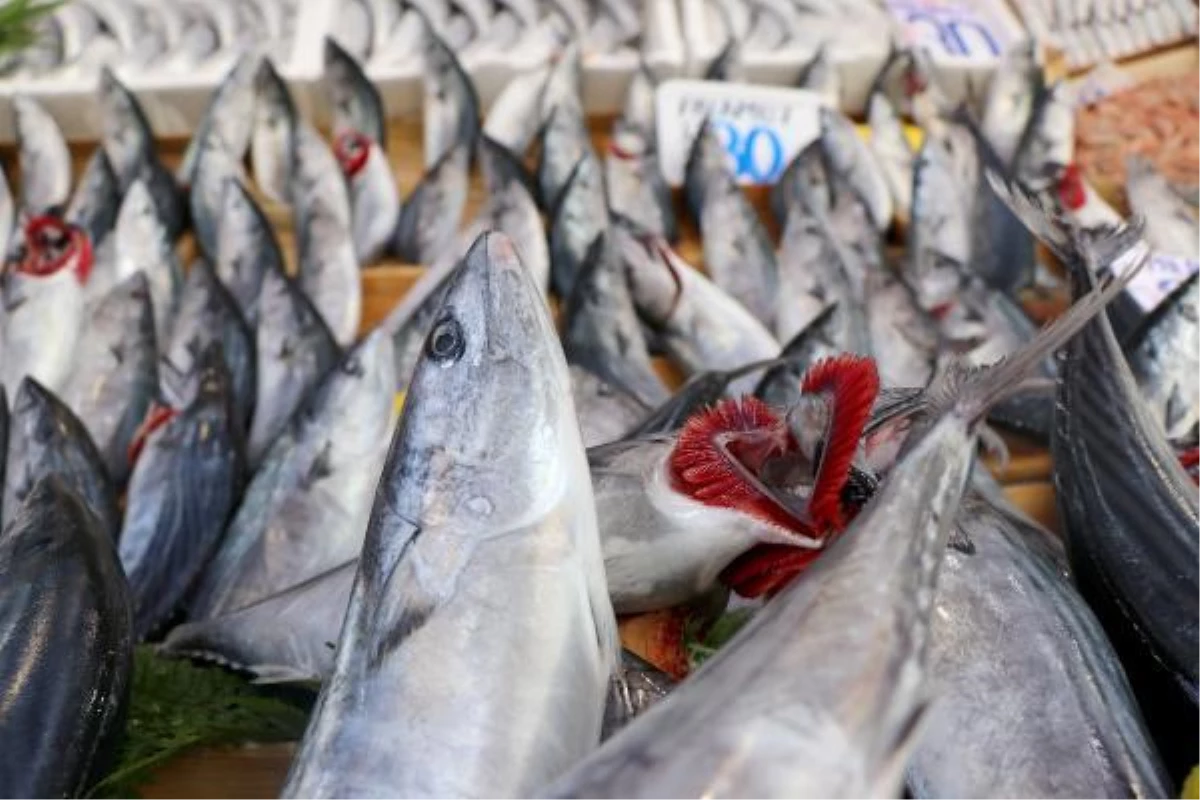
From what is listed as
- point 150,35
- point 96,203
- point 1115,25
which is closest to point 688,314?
point 96,203

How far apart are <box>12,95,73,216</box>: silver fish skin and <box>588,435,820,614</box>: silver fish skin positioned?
2.26 meters

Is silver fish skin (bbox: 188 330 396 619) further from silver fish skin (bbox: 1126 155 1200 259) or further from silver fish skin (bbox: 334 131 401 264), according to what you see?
silver fish skin (bbox: 1126 155 1200 259)

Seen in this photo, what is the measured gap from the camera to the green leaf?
1.28 meters

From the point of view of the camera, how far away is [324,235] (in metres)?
2.63

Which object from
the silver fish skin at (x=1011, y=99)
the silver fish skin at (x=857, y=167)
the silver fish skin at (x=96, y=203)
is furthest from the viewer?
the silver fish skin at (x=1011, y=99)

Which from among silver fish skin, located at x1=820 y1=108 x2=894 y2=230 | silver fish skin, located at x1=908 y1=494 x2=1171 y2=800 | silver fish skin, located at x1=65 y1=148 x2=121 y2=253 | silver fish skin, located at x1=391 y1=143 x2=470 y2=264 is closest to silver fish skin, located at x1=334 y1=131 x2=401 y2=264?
silver fish skin, located at x1=391 y1=143 x2=470 y2=264

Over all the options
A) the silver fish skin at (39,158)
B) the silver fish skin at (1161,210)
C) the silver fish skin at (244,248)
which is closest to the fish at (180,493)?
the silver fish skin at (244,248)

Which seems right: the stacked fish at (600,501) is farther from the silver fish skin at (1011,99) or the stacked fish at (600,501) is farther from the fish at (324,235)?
the silver fish skin at (1011,99)

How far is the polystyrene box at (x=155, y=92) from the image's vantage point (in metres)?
3.07

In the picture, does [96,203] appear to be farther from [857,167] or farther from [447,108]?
[857,167]

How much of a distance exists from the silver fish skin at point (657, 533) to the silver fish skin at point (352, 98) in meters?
2.08

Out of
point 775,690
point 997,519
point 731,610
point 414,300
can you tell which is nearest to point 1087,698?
point 997,519

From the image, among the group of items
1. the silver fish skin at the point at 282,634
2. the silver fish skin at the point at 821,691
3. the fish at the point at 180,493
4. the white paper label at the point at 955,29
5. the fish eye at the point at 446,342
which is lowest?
the fish at the point at 180,493

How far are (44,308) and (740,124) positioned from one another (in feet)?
5.75
